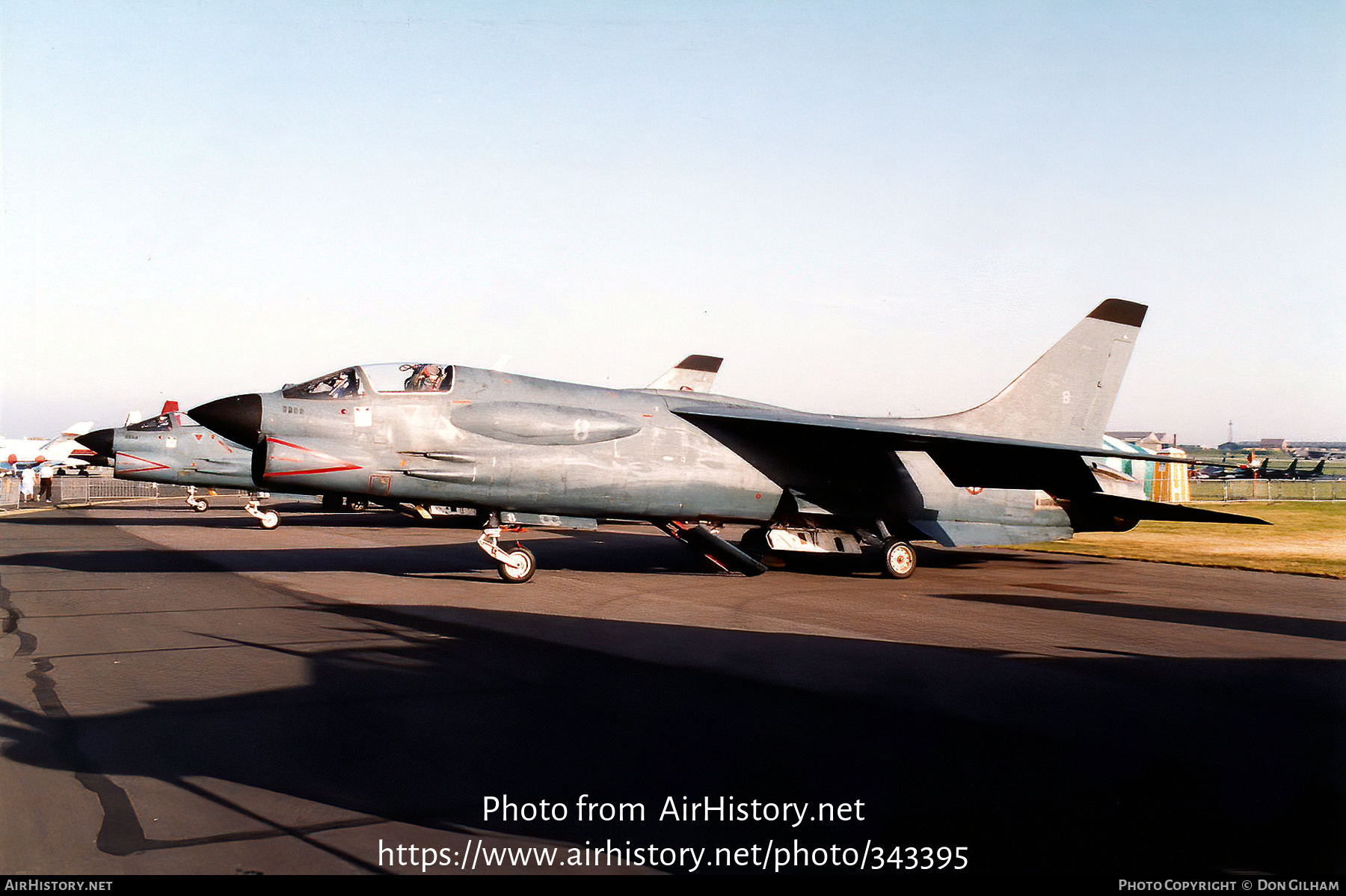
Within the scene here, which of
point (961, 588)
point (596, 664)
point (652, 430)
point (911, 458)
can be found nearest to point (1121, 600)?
point (961, 588)

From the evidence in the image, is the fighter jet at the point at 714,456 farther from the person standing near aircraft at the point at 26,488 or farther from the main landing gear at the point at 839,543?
the person standing near aircraft at the point at 26,488

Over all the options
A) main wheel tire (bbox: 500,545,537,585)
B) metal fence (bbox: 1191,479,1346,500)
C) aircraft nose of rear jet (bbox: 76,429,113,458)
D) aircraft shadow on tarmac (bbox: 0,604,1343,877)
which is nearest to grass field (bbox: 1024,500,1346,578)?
aircraft shadow on tarmac (bbox: 0,604,1343,877)

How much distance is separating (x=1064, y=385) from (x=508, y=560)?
10761 millimetres

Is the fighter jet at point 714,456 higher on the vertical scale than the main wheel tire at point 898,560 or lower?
higher

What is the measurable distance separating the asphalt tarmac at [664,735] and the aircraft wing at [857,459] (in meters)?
3.34

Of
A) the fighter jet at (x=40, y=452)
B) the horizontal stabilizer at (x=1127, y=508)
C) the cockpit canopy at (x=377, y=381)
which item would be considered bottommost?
the fighter jet at (x=40, y=452)

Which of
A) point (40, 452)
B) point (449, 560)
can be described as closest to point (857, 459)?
point (449, 560)

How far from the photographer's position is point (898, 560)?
51.0ft

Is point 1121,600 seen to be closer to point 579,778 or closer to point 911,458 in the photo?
point 911,458

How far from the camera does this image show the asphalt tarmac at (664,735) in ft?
13.0

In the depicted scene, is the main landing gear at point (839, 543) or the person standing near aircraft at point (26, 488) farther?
the person standing near aircraft at point (26, 488)

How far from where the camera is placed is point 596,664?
7.79m

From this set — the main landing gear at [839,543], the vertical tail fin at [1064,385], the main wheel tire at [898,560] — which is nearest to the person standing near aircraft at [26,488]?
the main landing gear at [839,543]

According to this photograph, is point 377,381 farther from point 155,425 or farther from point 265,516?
point 155,425
